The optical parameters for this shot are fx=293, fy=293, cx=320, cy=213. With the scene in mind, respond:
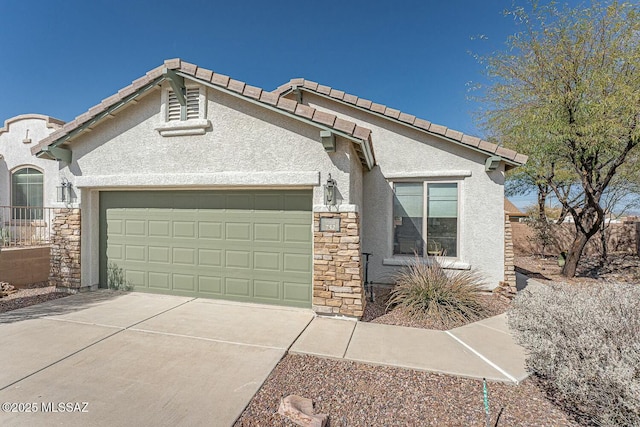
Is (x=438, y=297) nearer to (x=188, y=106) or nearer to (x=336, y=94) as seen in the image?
(x=336, y=94)

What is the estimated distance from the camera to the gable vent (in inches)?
265

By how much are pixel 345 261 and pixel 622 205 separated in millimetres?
19732

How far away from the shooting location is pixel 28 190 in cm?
1261

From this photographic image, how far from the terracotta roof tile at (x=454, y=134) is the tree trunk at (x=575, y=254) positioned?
6748 mm

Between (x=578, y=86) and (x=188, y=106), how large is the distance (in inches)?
435

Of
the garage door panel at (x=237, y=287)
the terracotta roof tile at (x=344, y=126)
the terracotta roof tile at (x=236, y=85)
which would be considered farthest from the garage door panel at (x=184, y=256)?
the terracotta roof tile at (x=344, y=126)

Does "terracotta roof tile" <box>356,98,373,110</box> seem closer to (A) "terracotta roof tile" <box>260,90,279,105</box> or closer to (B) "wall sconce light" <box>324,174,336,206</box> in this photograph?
(A) "terracotta roof tile" <box>260,90,279,105</box>

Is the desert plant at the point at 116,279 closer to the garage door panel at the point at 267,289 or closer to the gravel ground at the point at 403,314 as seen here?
the garage door panel at the point at 267,289

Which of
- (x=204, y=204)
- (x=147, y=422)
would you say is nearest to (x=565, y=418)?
(x=147, y=422)

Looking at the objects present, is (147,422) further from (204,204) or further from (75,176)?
(75,176)

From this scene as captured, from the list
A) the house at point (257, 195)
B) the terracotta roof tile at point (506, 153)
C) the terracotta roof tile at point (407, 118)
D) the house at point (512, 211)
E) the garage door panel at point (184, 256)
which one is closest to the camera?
the house at point (257, 195)

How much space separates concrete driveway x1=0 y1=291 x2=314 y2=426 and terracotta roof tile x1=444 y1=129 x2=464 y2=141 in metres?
5.93

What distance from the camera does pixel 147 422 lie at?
2.97 m

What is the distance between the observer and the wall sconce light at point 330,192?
5957mm
